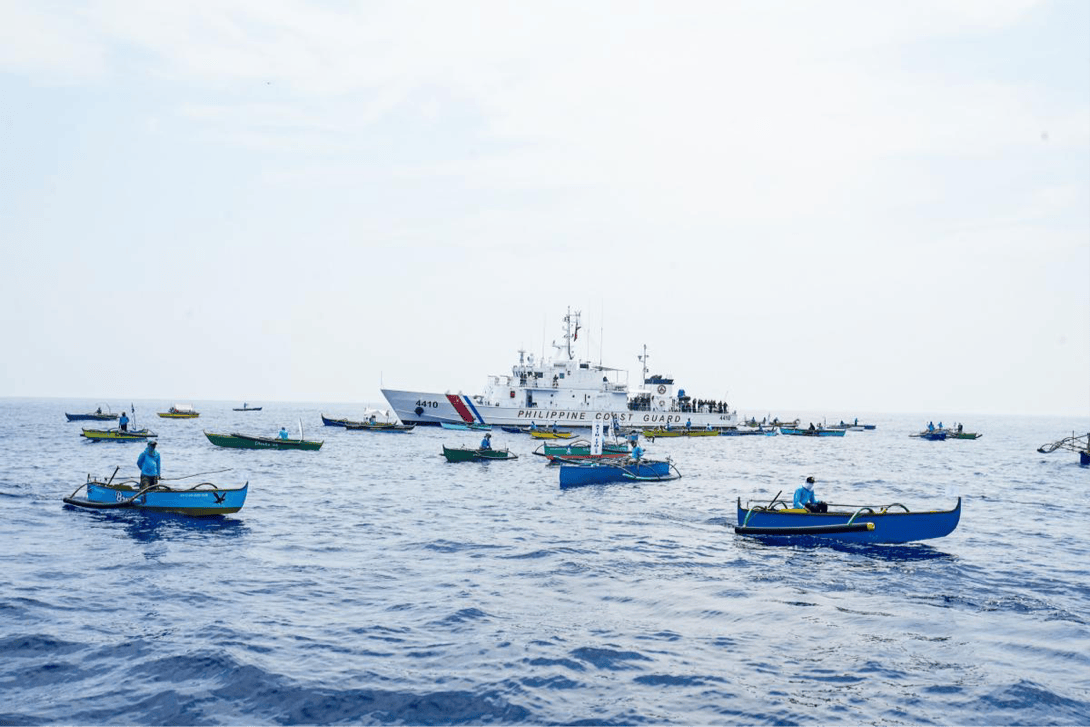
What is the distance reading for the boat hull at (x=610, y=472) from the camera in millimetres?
35031

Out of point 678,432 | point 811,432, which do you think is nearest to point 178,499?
point 678,432

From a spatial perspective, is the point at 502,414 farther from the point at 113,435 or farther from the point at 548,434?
the point at 113,435

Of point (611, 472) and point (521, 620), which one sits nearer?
point (521, 620)

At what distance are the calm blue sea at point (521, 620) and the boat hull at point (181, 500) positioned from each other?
0.47 metres

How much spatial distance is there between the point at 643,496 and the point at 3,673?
83.7ft

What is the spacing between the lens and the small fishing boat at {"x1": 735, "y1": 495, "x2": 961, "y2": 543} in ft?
68.4

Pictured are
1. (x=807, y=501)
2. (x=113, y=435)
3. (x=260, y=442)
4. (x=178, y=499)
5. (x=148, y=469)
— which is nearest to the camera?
(x=807, y=501)

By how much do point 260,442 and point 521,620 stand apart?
146ft

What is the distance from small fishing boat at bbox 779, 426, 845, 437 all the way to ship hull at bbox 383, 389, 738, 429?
13.4 m

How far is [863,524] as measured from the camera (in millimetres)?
20891

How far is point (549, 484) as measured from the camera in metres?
36.5

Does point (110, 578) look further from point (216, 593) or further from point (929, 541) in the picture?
point (929, 541)

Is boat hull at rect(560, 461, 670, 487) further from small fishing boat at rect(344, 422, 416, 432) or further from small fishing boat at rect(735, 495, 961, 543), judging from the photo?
small fishing boat at rect(344, 422, 416, 432)

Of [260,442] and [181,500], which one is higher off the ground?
[260,442]
